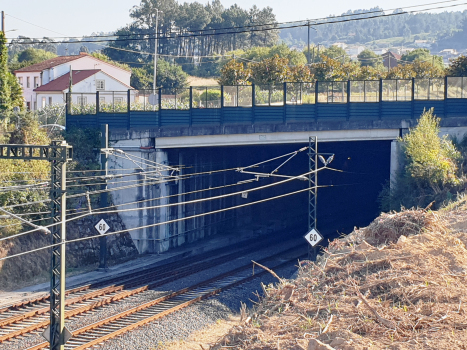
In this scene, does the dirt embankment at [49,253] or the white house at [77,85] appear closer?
the dirt embankment at [49,253]

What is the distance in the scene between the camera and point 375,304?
12.5 m

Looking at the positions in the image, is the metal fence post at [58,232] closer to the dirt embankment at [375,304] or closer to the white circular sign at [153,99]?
the dirt embankment at [375,304]

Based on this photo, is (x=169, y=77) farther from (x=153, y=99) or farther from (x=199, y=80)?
(x=153, y=99)

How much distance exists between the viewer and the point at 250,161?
129 ft

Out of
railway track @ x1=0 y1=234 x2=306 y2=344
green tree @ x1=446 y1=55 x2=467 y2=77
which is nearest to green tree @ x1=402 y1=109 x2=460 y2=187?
railway track @ x1=0 y1=234 x2=306 y2=344

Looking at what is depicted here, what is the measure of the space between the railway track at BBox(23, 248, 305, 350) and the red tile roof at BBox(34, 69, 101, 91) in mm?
30791

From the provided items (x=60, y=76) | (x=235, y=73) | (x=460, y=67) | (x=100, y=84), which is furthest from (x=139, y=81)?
(x=460, y=67)

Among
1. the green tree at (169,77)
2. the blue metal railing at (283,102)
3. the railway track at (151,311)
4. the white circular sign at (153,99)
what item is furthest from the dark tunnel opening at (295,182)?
the green tree at (169,77)

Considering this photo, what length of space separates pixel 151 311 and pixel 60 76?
40499 mm

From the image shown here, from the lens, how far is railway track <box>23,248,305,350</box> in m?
17.6

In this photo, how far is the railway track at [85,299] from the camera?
1862cm

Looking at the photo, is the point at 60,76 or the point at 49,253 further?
the point at 60,76

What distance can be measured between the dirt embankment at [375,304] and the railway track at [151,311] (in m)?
5.49

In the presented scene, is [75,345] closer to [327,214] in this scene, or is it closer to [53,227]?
[53,227]
